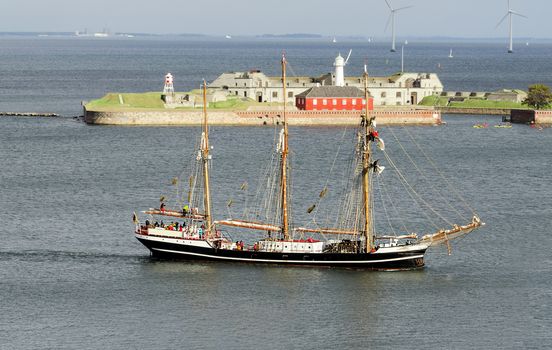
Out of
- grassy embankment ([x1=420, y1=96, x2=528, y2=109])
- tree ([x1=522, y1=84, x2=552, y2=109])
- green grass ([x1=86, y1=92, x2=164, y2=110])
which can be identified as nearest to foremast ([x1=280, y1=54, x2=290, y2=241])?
green grass ([x1=86, y1=92, x2=164, y2=110])

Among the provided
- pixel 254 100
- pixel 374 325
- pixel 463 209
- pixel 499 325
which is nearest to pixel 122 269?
pixel 374 325

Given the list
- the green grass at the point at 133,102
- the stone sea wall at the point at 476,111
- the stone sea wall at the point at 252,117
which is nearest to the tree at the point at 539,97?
the stone sea wall at the point at 476,111

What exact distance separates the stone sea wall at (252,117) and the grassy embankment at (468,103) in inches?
630

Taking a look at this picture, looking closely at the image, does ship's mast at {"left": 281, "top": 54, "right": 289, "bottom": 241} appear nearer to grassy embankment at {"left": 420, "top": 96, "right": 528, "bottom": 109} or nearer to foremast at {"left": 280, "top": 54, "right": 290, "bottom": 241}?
foremast at {"left": 280, "top": 54, "right": 290, "bottom": 241}

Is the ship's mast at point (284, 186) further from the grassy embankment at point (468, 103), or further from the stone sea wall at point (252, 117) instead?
the grassy embankment at point (468, 103)

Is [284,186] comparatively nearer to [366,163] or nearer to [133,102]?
[366,163]

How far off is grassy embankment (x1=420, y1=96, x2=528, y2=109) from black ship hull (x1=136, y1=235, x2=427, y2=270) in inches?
3674

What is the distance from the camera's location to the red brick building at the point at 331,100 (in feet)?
474

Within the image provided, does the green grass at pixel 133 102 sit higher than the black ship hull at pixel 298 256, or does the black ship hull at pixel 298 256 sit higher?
the green grass at pixel 133 102

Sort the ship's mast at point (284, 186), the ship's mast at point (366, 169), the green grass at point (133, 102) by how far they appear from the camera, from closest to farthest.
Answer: the ship's mast at point (366, 169) → the ship's mast at point (284, 186) → the green grass at point (133, 102)

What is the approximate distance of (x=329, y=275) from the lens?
64.8 metres

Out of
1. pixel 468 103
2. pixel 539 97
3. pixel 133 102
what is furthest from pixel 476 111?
pixel 133 102

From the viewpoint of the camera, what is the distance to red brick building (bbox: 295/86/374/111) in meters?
144

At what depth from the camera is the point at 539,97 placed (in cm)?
14912
